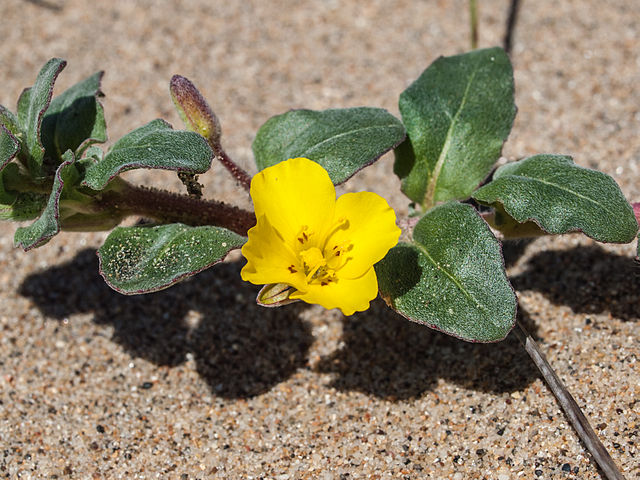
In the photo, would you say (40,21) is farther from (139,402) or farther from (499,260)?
(499,260)

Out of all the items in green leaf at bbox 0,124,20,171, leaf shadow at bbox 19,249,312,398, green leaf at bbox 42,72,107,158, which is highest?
green leaf at bbox 0,124,20,171

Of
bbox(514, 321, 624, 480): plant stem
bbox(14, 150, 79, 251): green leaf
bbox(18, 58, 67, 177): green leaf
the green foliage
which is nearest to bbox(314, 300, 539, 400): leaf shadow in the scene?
bbox(514, 321, 624, 480): plant stem

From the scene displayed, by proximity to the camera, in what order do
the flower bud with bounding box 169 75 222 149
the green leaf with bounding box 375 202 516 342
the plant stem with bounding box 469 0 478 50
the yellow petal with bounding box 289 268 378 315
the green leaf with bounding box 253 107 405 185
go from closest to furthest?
the yellow petal with bounding box 289 268 378 315, the green leaf with bounding box 375 202 516 342, the green leaf with bounding box 253 107 405 185, the flower bud with bounding box 169 75 222 149, the plant stem with bounding box 469 0 478 50

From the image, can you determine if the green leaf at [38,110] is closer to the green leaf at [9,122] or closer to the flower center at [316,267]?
the green leaf at [9,122]

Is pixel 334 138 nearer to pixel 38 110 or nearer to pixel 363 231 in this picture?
pixel 363 231

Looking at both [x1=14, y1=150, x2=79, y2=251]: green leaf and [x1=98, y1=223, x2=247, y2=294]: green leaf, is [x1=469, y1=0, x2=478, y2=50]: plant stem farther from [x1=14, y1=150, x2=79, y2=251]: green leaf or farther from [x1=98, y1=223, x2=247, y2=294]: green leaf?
[x1=14, y1=150, x2=79, y2=251]: green leaf

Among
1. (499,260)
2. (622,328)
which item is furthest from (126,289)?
(622,328)

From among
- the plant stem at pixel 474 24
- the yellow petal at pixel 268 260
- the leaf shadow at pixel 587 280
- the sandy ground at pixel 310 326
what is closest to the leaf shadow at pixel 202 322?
the sandy ground at pixel 310 326
